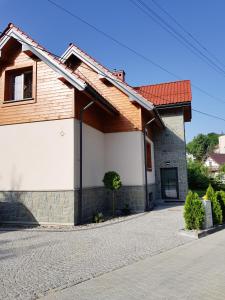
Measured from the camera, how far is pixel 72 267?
545cm

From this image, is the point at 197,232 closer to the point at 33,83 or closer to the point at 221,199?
the point at 221,199

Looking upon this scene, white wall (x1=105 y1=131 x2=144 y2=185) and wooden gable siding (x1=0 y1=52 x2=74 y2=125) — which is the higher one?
wooden gable siding (x1=0 y1=52 x2=74 y2=125)

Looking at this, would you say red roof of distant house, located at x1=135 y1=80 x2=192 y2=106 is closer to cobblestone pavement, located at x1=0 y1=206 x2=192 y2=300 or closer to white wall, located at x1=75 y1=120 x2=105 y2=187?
white wall, located at x1=75 y1=120 x2=105 y2=187

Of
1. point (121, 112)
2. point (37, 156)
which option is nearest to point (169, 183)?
point (121, 112)

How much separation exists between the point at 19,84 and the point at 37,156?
128 inches

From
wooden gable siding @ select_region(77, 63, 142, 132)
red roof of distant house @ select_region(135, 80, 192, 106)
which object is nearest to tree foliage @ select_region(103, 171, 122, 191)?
wooden gable siding @ select_region(77, 63, 142, 132)

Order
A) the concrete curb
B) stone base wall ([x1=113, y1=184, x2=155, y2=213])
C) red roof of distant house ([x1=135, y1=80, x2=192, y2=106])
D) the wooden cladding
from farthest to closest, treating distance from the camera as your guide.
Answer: red roof of distant house ([x1=135, y1=80, x2=192, y2=106]) → stone base wall ([x1=113, y1=184, x2=155, y2=213]) → the wooden cladding → the concrete curb

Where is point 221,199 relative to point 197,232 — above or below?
above

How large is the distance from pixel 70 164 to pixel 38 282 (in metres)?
5.62

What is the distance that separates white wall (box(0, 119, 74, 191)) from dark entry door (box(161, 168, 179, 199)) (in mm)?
8908

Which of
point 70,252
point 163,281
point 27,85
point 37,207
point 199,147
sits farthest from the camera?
point 199,147

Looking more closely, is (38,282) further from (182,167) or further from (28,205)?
(182,167)

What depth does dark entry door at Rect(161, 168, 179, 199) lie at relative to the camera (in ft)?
57.0

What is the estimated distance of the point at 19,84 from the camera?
11656mm
